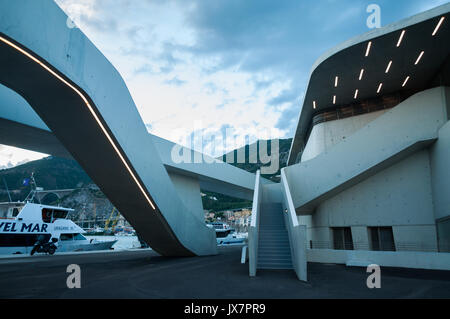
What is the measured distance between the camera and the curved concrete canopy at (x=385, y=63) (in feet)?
→ 38.9

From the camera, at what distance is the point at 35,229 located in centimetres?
2366

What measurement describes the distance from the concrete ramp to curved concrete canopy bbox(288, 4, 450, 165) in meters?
1.89

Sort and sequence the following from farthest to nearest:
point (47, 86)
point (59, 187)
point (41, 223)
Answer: point (59, 187), point (41, 223), point (47, 86)

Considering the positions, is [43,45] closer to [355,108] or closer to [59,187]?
[355,108]

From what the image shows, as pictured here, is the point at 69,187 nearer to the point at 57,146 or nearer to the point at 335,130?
the point at 57,146

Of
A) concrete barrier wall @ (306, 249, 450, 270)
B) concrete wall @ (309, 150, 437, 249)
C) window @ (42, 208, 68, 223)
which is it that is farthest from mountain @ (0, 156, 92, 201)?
concrete barrier wall @ (306, 249, 450, 270)

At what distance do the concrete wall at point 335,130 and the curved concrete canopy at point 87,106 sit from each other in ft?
41.1

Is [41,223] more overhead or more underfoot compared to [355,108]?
more underfoot

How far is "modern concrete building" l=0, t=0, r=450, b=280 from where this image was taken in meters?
6.51

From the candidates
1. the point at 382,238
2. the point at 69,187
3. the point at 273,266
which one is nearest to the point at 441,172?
the point at 382,238

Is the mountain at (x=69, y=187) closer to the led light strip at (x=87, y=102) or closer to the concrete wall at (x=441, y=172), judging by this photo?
the concrete wall at (x=441, y=172)

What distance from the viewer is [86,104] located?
719 cm

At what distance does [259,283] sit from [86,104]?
6536mm
